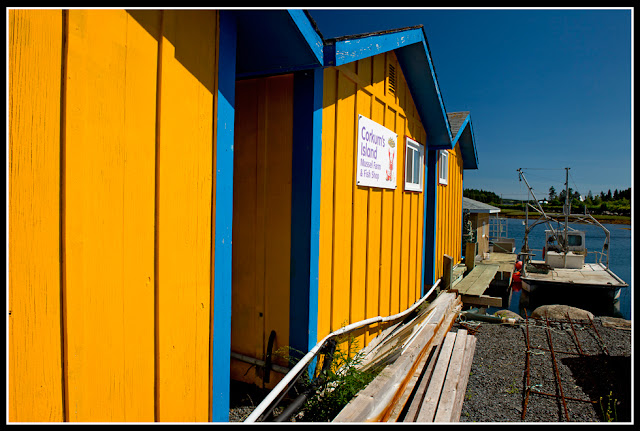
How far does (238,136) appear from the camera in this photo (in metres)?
4.12

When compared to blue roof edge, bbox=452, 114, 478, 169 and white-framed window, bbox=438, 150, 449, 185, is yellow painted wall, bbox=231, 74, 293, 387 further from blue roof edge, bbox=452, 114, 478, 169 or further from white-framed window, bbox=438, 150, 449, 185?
blue roof edge, bbox=452, 114, 478, 169

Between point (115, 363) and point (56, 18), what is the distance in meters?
1.73

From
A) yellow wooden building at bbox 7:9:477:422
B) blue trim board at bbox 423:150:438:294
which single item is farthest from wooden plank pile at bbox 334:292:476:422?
blue trim board at bbox 423:150:438:294

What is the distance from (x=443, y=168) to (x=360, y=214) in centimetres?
569

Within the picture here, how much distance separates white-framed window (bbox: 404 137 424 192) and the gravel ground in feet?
10.7

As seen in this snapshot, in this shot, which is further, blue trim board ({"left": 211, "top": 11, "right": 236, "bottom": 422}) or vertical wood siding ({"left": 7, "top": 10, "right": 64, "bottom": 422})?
blue trim board ({"left": 211, "top": 11, "right": 236, "bottom": 422})

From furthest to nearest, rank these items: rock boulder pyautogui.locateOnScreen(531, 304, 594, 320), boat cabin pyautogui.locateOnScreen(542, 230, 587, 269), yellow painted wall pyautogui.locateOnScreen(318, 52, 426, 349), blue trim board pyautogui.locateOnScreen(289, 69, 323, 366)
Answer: boat cabin pyautogui.locateOnScreen(542, 230, 587, 269)
rock boulder pyautogui.locateOnScreen(531, 304, 594, 320)
yellow painted wall pyautogui.locateOnScreen(318, 52, 426, 349)
blue trim board pyautogui.locateOnScreen(289, 69, 323, 366)

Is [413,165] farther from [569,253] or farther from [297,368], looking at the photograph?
[569,253]

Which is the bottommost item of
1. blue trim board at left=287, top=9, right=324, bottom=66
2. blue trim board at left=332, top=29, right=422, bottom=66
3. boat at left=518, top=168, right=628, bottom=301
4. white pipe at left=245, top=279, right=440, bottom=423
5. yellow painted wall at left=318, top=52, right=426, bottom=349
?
boat at left=518, top=168, right=628, bottom=301

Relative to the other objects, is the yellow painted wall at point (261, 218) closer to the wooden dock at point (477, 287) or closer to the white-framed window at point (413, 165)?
the white-framed window at point (413, 165)

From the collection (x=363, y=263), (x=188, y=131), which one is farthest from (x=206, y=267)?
(x=363, y=263)

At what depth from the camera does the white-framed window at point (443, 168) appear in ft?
30.4

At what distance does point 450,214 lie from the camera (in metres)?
11.1

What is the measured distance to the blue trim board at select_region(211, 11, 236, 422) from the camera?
2670 mm
